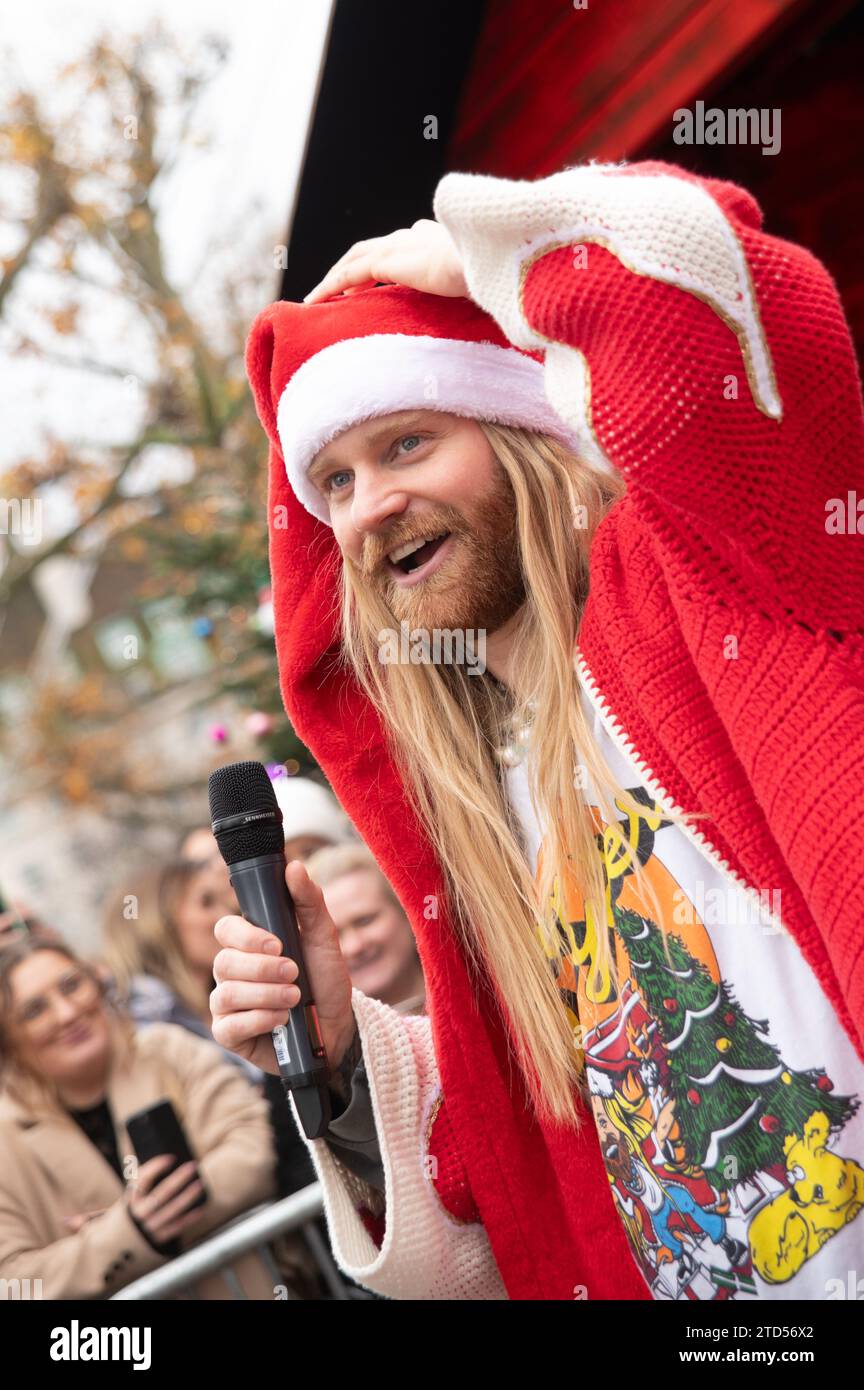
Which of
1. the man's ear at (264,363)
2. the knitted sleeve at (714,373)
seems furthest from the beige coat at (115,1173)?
the knitted sleeve at (714,373)

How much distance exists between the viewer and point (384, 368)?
177 centimetres

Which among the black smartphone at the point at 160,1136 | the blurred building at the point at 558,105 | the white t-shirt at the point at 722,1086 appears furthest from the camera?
the blurred building at the point at 558,105

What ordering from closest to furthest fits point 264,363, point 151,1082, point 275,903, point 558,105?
point 275,903 < point 264,363 < point 151,1082 < point 558,105

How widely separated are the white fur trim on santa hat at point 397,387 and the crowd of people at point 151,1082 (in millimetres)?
1350

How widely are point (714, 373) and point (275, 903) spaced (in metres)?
0.86

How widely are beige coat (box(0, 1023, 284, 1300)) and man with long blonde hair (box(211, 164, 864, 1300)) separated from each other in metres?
1.28

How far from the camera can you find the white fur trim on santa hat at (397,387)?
176 centimetres

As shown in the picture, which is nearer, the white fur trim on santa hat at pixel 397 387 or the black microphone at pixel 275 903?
the black microphone at pixel 275 903

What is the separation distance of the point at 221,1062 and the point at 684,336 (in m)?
2.73

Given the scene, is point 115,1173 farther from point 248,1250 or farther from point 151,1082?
point 248,1250

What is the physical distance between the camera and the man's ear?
191cm

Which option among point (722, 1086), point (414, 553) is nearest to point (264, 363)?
point (414, 553)

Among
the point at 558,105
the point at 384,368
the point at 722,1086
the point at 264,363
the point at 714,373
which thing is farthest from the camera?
the point at 558,105

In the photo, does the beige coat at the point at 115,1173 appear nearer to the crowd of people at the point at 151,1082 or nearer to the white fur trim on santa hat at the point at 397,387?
A: the crowd of people at the point at 151,1082
